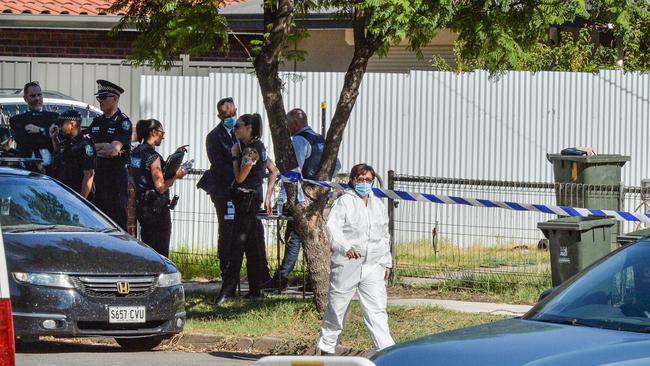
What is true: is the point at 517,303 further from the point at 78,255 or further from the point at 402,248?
the point at 78,255

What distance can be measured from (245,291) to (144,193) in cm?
181

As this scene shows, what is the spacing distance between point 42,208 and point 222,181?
8.59 feet

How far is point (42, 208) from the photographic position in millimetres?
12320

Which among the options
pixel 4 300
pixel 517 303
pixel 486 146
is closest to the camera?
pixel 4 300

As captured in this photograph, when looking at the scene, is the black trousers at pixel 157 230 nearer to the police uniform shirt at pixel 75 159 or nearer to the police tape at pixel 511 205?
the police uniform shirt at pixel 75 159

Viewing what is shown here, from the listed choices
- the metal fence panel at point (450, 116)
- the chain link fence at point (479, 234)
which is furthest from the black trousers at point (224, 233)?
the metal fence panel at point (450, 116)

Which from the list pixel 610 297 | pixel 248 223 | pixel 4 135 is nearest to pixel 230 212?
pixel 248 223

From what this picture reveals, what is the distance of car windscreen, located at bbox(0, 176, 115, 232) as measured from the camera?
12.0 m

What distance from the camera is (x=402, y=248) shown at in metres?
16.0

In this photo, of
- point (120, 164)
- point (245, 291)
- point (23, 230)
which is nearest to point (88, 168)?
point (120, 164)

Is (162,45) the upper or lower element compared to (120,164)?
upper

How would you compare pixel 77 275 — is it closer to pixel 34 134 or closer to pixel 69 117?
pixel 69 117

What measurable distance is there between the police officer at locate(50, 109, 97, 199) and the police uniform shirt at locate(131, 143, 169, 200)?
75 centimetres

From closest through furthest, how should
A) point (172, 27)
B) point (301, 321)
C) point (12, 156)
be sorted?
point (172, 27), point (301, 321), point (12, 156)
